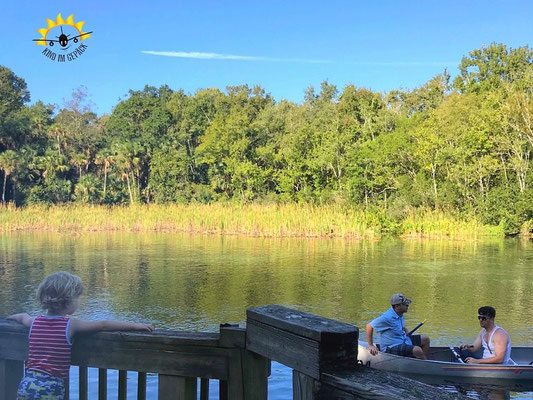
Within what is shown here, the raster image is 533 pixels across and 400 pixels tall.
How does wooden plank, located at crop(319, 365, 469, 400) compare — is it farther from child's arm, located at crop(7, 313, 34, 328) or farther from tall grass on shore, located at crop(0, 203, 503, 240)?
tall grass on shore, located at crop(0, 203, 503, 240)

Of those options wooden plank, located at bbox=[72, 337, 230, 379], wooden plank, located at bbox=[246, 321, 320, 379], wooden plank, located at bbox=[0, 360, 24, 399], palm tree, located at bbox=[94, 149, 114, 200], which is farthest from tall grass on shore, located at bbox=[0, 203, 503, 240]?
wooden plank, located at bbox=[246, 321, 320, 379]

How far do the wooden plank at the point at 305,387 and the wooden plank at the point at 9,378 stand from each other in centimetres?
110

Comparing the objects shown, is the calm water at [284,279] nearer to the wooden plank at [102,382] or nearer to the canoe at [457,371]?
the canoe at [457,371]

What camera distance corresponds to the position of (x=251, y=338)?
5.75ft

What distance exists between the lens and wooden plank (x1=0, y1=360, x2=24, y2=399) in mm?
2146

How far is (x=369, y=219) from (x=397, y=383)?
78.2 ft

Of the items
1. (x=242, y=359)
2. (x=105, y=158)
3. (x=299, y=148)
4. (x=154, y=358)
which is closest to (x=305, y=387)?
(x=242, y=359)

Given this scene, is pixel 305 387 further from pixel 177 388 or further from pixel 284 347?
pixel 177 388

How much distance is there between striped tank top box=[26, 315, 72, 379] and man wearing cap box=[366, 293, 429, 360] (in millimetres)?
4909

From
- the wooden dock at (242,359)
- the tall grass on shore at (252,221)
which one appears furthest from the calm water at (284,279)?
the wooden dock at (242,359)

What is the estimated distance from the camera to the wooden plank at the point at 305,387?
1.48 metres

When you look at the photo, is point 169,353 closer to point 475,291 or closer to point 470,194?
point 475,291

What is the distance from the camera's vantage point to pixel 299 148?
3234 centimetres

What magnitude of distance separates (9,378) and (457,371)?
528 centimetres
